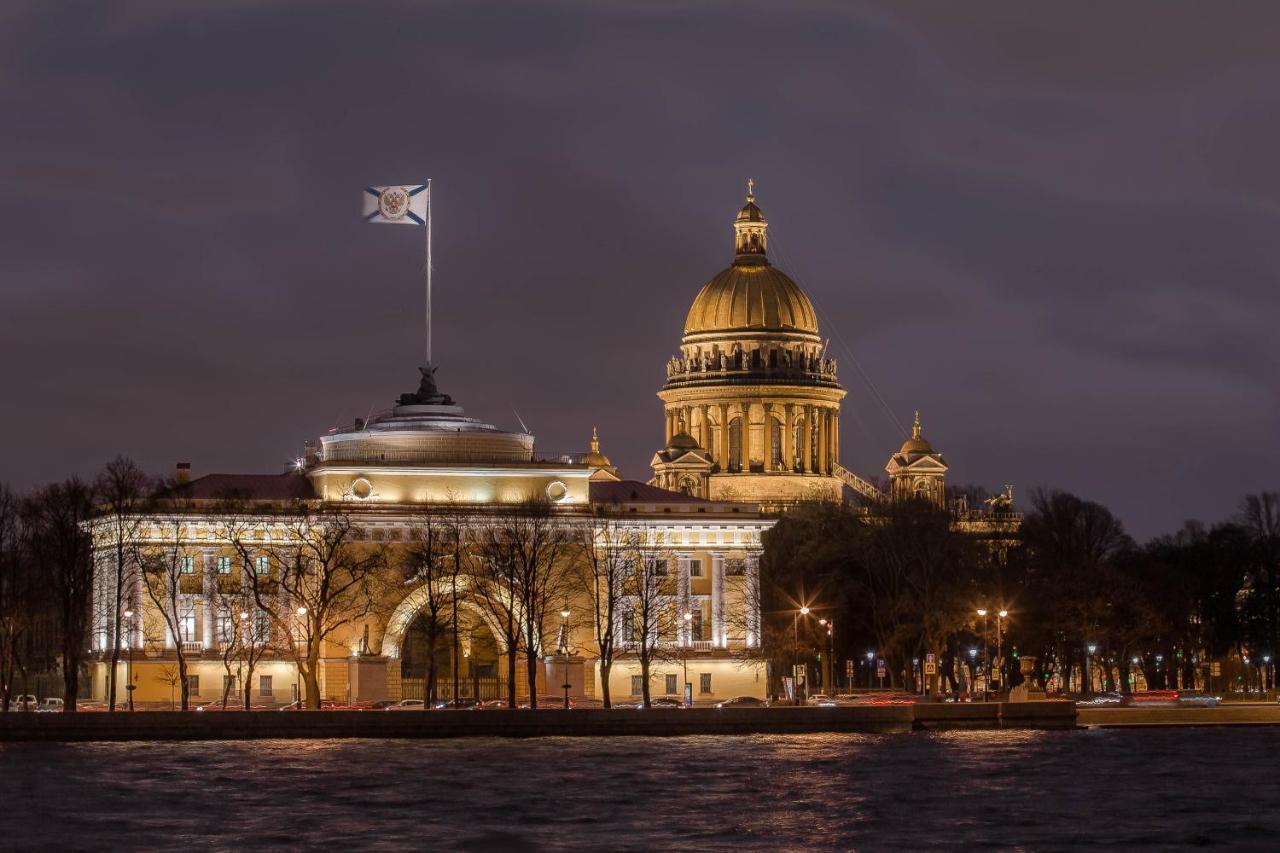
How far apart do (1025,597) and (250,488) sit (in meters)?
35.6

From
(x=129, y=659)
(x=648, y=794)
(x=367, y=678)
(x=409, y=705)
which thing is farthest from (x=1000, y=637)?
(x=648, y=794)

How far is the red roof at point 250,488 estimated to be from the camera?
147250 mm

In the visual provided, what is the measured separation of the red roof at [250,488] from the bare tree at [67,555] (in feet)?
21.7

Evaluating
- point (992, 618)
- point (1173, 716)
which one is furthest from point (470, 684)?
point (1173, 716)

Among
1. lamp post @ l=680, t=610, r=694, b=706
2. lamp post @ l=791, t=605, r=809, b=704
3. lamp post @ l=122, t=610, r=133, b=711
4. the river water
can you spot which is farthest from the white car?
lamp post @ l=791, t=605, r=809, b=704

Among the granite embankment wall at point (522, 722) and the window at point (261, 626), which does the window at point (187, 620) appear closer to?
the window at point (261, 626)

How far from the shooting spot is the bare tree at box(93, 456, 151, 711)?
135000mm

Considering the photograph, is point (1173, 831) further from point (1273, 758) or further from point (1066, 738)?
point (1066, 738)

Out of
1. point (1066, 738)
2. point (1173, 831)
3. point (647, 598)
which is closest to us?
point (1173, 831)

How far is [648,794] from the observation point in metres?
95.2

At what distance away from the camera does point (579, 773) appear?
103 meters

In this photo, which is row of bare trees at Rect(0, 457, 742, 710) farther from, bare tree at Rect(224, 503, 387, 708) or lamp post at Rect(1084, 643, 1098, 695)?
lamp post at Rect(1084, 643, 1098, 695)

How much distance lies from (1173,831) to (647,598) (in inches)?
2296

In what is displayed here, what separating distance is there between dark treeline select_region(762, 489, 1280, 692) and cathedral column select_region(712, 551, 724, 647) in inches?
95.4
